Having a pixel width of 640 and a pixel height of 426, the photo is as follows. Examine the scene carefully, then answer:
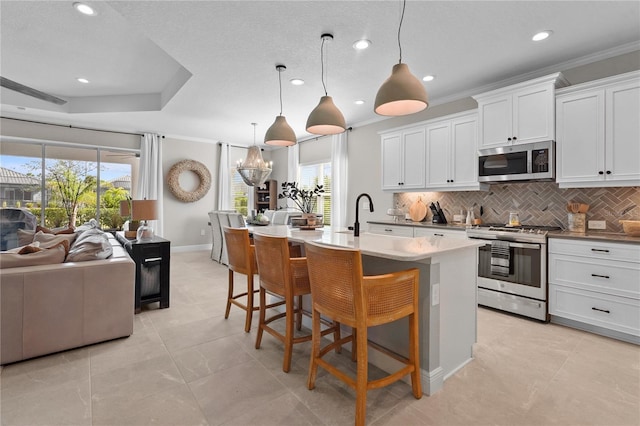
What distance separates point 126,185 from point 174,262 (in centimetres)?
229

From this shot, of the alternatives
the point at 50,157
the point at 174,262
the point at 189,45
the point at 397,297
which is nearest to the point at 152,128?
the point at 50,157

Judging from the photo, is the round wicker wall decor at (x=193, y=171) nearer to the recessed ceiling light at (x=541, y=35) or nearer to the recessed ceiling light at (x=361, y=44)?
the recessed ceiling light at (x=361, y=44)

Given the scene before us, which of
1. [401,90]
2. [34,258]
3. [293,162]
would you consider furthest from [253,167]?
[401,90]

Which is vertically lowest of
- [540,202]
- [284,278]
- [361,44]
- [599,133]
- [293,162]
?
[284,278]

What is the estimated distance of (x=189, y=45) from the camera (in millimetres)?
3006

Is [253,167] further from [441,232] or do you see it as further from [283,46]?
[441,232]

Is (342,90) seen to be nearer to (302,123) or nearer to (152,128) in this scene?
(302,123)

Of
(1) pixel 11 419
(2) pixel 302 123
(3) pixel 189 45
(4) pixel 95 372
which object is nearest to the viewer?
(1) pixel 11 419

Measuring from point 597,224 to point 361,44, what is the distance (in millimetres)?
3021

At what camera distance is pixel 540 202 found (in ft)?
11.6

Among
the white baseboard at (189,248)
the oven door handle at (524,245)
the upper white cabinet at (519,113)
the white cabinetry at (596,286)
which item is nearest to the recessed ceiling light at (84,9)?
the upper white cabinet at (519,113)

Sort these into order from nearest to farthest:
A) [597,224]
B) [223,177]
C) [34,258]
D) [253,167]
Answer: [34,258]
[597,224]
[253,167]
[223,177]

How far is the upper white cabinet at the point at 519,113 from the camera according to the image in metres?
3.14

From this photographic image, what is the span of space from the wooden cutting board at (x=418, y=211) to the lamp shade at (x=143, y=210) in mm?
→ 3509
